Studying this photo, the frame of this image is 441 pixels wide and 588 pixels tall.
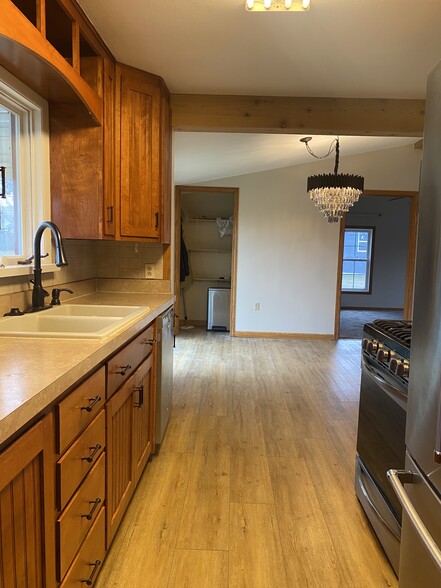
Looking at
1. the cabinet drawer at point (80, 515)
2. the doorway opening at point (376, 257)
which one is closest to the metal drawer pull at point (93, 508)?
the cabinet drawer at point (80, 515)

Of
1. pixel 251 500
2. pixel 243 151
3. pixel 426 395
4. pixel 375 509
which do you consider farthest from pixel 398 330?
pixel 243 151

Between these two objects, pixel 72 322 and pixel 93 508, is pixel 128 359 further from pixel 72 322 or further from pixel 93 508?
pixel 93 508

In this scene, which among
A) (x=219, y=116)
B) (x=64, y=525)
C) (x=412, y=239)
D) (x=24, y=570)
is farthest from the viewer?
(x=412, y=239)

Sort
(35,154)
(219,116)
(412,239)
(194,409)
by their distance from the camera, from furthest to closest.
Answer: (412,239) → (194,409) → (219,116) → (35,154)

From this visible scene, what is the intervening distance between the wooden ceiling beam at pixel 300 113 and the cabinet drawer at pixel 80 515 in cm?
228

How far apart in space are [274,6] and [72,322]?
1.65 m

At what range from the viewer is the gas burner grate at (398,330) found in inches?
55.6

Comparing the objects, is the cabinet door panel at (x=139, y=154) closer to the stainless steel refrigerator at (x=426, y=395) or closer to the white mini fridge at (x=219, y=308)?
the stainless steel refrigerator at (x=426, y=395)

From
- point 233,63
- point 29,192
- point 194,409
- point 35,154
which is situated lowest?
point 194,409

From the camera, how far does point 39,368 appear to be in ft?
3.26

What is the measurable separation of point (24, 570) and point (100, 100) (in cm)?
211

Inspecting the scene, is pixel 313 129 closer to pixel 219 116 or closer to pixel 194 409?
pixel 219 116

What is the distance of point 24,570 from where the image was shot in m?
0.84

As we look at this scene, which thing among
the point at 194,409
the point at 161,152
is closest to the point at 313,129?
the point at 161,152
